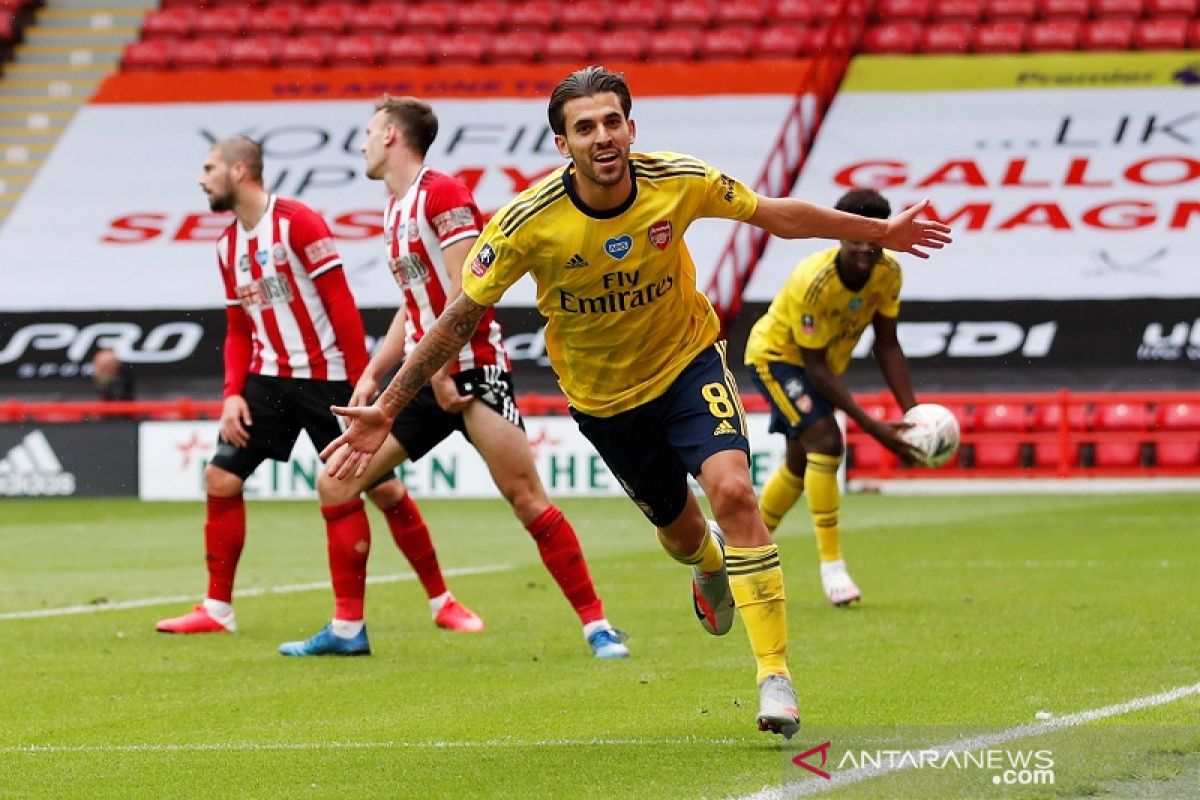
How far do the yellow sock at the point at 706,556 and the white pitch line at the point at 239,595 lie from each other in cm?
450

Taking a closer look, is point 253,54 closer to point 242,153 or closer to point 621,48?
point 621,48

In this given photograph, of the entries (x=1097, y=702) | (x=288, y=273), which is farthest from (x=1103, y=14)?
(x=1097, y=702)

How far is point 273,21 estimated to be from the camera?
103ft

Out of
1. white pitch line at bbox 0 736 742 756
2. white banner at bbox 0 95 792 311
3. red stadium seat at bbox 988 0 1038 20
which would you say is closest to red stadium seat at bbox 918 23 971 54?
red stadium seat at bbox 988 0 1038 20

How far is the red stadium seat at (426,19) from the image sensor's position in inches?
1208

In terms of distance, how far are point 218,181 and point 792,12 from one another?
21.5 m

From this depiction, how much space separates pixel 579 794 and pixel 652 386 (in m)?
1.73

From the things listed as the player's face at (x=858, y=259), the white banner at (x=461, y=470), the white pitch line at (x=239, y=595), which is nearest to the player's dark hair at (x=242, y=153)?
the white pitch line at (x=239, y=595)

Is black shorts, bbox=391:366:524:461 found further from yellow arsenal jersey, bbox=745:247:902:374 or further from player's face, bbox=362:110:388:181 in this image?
yellow arsenal jersey, bbox=745:247:902:374

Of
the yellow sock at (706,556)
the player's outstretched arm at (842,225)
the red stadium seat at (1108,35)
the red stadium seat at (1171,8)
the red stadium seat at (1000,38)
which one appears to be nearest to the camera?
the player's outstretched arm at (842,225)

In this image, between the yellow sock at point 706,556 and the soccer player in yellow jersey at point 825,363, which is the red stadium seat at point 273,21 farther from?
the yellow sock at point 706,556

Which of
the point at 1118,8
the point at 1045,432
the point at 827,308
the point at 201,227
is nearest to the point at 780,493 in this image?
the point at 827,308

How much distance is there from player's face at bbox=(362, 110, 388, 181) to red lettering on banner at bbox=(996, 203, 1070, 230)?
61.0 ft

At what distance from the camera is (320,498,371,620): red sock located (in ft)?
28.3
